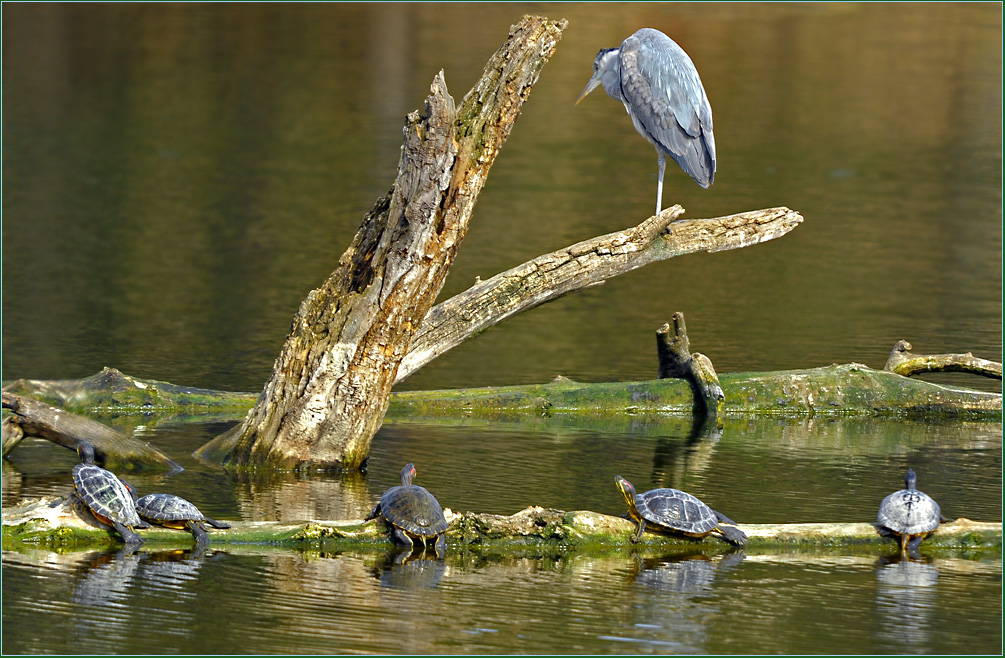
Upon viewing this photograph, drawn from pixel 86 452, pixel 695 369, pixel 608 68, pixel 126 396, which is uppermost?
pixel 608 68

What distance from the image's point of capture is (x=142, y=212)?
69.4 feet

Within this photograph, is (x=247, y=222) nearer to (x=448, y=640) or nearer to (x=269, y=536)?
(x=269, y=536)

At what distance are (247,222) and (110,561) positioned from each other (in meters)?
13.4

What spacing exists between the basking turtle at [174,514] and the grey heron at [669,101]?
5.33m

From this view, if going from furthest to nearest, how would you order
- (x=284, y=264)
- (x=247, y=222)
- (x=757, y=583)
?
(x=247, y=222) < (x=284, y=264) < (x=757, y=583)

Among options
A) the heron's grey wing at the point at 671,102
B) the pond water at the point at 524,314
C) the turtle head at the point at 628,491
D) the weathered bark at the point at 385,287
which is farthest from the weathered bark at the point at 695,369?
the turtle head at the point at 628,491

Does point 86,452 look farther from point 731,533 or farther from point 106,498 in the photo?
point 731,533

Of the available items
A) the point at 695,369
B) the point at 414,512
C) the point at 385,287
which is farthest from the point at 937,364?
the point at 414,512

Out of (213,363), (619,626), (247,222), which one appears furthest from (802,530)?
(247,222)

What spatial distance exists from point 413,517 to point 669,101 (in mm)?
5240

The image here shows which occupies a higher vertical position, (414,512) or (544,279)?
(544,279)

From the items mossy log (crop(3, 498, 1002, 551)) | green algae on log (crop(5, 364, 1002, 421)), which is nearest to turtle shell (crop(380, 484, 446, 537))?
mossy log (crop(3, 498, 1002, 551))

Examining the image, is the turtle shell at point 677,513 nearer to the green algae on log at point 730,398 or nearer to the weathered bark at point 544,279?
the weathered bark at point 544,279

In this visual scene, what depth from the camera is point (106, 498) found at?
7922 millimetres
